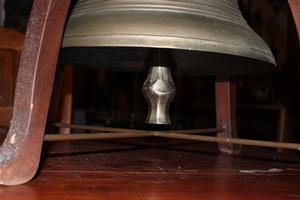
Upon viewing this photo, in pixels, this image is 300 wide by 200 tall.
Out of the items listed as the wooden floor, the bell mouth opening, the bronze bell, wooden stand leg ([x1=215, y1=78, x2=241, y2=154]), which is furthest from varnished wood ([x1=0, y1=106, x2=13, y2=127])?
the bronze bell

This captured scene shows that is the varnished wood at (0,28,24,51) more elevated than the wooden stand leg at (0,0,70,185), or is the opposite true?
the varnished wood at (0,28,24,51)

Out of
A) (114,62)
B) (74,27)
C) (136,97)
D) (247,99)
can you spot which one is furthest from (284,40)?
(74,27)

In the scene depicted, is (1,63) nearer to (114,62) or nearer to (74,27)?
(114,62)

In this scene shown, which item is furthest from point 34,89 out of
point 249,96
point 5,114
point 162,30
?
point 249,96

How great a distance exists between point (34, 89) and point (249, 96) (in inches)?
124

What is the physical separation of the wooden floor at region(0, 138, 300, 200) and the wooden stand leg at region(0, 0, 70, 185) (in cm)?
4

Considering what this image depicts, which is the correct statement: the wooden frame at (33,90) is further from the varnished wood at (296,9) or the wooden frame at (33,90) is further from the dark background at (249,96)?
the dark background at (249,96)

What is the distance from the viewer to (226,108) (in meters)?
1.11

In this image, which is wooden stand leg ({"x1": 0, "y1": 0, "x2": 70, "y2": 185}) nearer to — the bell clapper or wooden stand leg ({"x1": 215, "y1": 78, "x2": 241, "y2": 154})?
the bell clapper

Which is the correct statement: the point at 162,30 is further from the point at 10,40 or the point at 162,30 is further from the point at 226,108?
the point at 10,40

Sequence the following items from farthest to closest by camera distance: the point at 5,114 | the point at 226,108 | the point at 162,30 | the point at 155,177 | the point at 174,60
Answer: the point at 5,114 → the point at 226,108 → the point at 174,60 → the point at 155,177 → the point at 162,30

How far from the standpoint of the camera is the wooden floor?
0.56 meters

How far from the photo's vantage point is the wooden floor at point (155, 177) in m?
0.56

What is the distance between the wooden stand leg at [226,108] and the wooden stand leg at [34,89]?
22.4 inches
